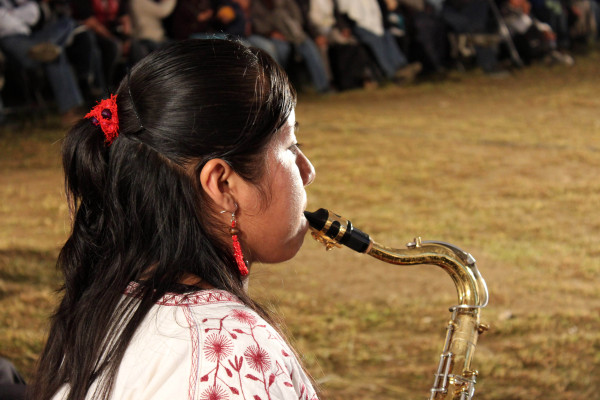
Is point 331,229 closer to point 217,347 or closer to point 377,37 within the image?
point 217,347

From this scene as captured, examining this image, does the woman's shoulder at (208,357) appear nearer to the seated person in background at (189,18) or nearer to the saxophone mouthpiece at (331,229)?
the saxophone mouthpiece at (331,229)

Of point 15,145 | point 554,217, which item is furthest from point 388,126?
point 15,145

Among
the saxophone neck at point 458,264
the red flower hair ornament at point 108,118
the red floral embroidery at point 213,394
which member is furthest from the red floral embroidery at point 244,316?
the saxophone neck at point 458,264

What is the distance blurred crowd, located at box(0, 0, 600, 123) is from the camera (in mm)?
6871

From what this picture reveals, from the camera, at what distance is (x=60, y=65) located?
6859mm

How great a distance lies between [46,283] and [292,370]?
282cm

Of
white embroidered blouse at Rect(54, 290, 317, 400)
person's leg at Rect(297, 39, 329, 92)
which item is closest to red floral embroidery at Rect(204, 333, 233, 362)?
white embroidered blouse at Rect(54, 290, 317, 400)

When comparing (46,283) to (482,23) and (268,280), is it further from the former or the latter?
(482,23)

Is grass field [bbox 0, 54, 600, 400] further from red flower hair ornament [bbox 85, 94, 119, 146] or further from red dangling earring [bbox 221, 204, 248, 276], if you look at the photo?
red flower hair ornament [bbox 85, 94, 119, 146]

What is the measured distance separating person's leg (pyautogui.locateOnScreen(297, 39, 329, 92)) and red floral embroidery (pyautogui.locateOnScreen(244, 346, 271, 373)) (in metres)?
7.83

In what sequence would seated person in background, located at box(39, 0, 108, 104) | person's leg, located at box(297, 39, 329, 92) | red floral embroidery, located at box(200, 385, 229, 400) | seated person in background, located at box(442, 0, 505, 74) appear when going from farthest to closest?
seated person in background, located at box(442, 0, 505, 74)
person's leg, located at box(297, 39, 329, 92)
seated person in background, located at box(39, 0, 108, 104)
red floral embroidery, located at box(200, 385, 229, 400)

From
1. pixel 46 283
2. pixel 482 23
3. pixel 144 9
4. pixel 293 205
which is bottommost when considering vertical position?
pixel 46 283

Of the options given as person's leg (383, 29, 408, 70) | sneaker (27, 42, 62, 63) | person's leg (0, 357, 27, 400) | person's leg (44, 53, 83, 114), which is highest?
person's leg (383, 29, 408, 70)

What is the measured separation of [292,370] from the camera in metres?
1.17
